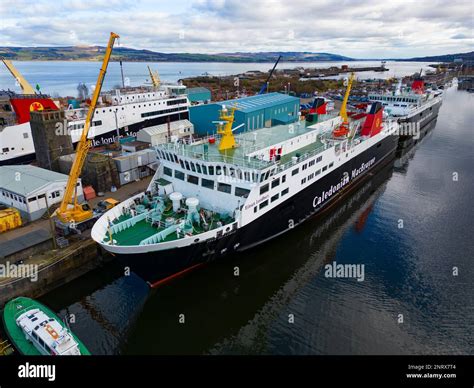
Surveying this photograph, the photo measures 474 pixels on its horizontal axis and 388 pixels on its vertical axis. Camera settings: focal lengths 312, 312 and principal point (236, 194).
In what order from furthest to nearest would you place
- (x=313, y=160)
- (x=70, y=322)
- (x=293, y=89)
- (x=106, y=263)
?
1. (x=293, y=89)
2. (x=313, y=160)
3. (x=106, y=263)
4. (x=70, y=322)

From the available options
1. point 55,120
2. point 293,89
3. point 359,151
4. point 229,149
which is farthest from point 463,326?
point 293,89

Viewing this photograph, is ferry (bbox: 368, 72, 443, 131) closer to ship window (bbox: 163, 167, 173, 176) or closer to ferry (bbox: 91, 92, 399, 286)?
ferry (bbox: 91, 92, 399, 286)

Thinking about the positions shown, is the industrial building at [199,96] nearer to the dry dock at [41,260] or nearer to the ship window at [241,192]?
the dry dock at [41,260]

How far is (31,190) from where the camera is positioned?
21.8m

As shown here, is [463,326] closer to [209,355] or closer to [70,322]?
[209,355]

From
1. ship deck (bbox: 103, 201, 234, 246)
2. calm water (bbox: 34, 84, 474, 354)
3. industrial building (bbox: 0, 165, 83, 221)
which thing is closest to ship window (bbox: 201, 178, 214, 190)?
ship deck (bbox: 103, 201, 234, 246)

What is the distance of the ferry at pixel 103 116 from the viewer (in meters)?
32.5

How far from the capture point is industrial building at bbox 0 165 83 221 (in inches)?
856

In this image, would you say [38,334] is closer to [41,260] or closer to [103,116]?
[41,260]

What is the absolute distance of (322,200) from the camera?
26.2m

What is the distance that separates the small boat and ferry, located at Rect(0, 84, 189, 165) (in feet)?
63.7

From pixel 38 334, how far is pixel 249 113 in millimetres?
32253

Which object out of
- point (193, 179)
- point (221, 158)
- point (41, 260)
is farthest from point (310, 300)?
point (41, 260)

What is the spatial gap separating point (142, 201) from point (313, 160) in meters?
12.8
